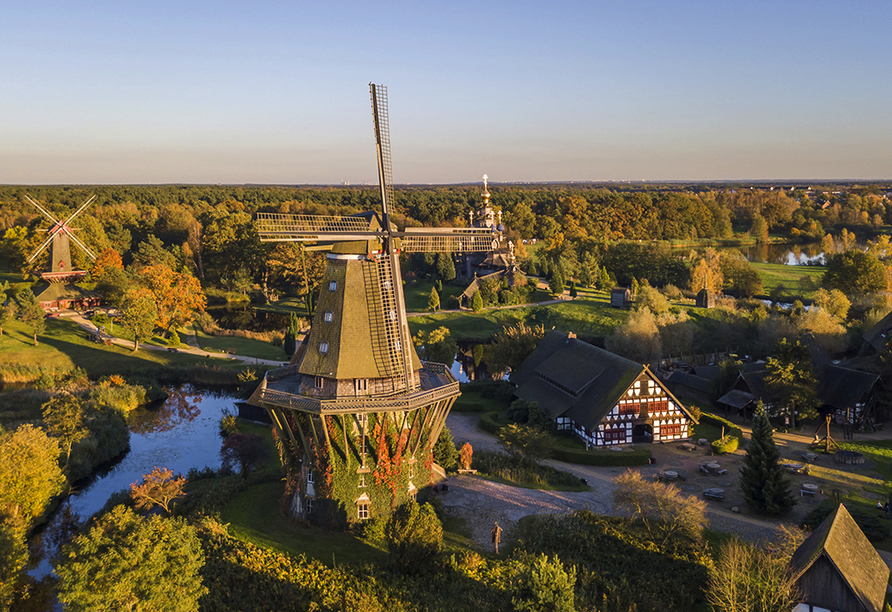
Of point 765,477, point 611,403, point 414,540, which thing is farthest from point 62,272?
point 765,477

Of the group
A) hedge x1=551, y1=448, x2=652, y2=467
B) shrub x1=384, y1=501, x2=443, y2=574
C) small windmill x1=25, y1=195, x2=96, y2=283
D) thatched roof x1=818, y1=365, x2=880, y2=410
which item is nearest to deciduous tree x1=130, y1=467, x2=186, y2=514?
shrub x1=384, y1=501, x2=443, y2=574

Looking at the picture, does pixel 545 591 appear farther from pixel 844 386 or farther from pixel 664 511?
pixel 844 386

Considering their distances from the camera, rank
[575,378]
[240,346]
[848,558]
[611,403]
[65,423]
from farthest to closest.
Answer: [240,346], [575,378], [611,403], [65,423], [848,558]

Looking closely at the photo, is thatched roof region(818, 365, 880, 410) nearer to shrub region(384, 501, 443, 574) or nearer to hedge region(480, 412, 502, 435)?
hedge region(480, 412, 502, 435)

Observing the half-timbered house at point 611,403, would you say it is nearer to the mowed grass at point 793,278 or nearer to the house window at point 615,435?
the house window at point 615,435

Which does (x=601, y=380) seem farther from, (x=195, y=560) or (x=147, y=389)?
(x=147, y=389)

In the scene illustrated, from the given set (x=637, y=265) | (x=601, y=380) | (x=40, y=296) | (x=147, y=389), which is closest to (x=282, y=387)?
(x=601, y=380)
